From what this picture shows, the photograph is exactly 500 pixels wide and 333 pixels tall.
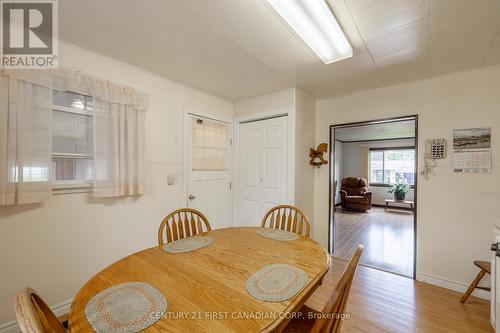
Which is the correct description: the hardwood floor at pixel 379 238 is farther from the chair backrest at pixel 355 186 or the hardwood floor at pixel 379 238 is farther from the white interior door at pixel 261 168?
the white interior door at pixel 261 168

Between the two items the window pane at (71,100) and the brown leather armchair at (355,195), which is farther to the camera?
the brown leather armchair at (355,195)

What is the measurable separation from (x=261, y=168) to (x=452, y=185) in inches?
86.0

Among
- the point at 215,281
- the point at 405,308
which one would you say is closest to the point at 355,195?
the point at 405,308

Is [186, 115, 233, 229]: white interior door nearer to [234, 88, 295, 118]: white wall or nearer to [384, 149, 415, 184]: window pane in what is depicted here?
[234, 88, 295, 118]: white wall

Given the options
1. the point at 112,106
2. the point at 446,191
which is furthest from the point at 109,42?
Result: the point at 446,191

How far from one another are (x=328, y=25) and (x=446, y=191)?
2.18 meters

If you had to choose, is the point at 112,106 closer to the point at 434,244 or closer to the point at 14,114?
the point at 14,114

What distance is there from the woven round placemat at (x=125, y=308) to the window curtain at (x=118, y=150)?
4.17 ft

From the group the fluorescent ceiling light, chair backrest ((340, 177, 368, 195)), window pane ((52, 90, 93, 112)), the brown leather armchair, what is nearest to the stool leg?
the fluorescent ceiling light

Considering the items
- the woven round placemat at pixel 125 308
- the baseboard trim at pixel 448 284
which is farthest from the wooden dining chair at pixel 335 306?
the baseboard trim at pixel 448 284

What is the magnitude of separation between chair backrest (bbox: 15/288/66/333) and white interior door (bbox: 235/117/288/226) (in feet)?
7.63

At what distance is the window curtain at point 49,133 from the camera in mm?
1427

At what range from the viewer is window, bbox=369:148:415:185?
6.46 meters

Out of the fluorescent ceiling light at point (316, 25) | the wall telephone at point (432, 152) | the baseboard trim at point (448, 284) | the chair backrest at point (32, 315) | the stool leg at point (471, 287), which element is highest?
the fluorescent ceiling light at point (316, 25)
